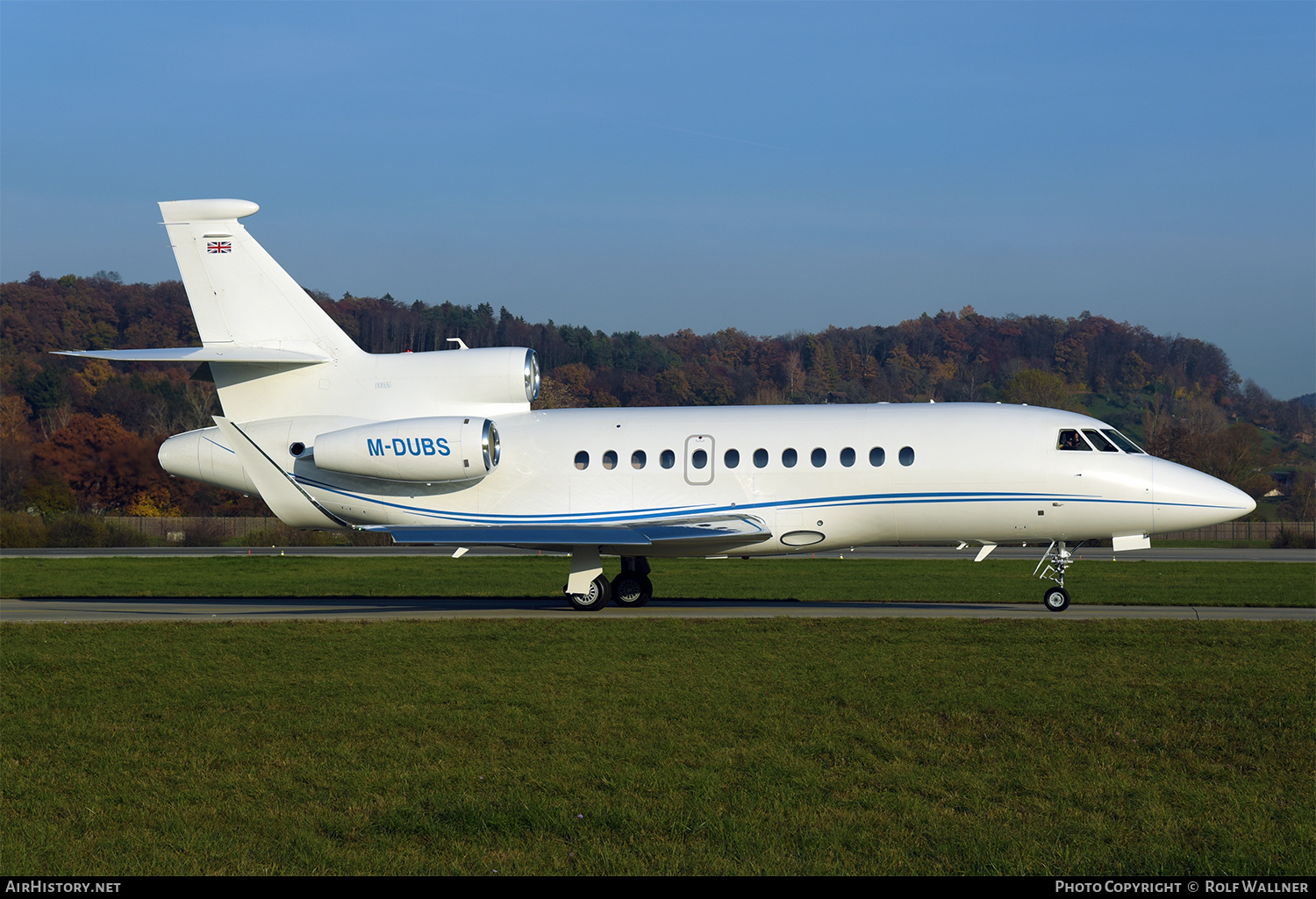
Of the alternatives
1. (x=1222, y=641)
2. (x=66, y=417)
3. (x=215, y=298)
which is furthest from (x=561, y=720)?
(x=66, y=417)

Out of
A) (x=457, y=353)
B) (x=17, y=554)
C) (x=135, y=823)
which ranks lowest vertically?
(x=17, y=554)

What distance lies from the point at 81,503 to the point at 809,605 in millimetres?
49231

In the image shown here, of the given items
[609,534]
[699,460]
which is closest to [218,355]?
[609,534]

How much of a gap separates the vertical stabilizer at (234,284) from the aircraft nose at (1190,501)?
15.9 meters

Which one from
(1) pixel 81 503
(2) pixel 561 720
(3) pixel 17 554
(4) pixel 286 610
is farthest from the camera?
(1) pixel 81 503

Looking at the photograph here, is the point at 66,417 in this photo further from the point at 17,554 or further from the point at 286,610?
the point at 286,610

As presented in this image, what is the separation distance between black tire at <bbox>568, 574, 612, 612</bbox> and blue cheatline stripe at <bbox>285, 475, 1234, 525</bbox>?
121 centimetres

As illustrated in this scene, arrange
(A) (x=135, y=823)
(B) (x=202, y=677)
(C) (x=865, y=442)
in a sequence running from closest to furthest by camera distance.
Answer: (A) (x=135, y=823), (B) (x=202, y=677), (C) (x=865, y=442)

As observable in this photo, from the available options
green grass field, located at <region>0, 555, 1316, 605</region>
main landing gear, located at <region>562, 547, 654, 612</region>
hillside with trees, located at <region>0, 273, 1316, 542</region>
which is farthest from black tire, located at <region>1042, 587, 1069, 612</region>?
hillside with trees, located at <region>0, 273, 1316, 542</region>

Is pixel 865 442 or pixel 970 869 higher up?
pixel 865 442

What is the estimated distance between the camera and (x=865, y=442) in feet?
71.7

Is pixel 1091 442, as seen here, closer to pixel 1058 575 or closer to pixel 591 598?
pixel 1058 575

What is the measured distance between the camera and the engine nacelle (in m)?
22.3

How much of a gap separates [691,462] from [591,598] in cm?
323
